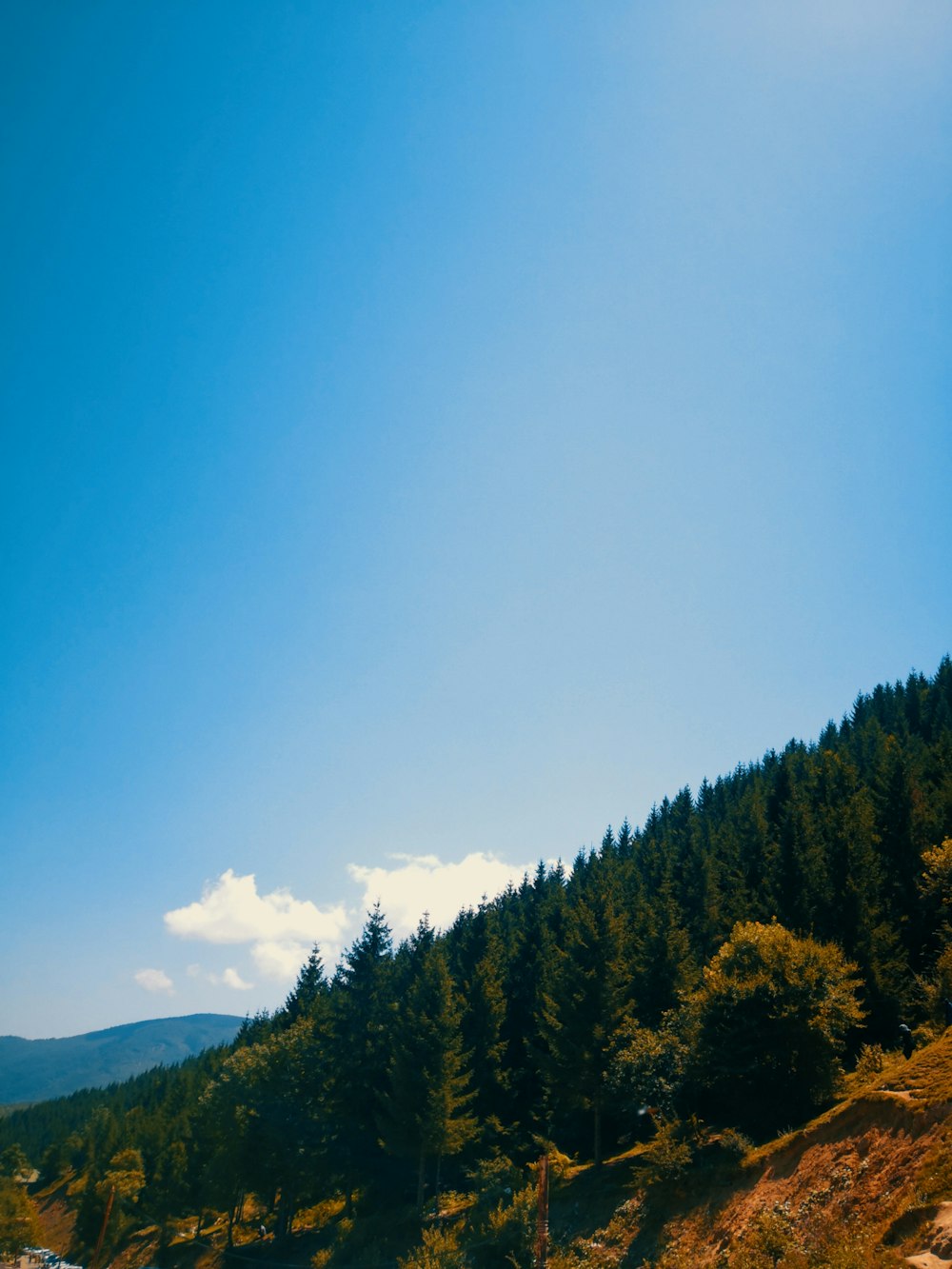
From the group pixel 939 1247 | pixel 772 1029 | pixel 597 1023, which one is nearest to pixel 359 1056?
pixel 597 1023

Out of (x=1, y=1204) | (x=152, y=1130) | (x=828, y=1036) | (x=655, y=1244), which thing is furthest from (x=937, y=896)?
(x=1, y=1204)

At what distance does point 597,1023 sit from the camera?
33.5 meters

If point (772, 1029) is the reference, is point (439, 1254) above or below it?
below

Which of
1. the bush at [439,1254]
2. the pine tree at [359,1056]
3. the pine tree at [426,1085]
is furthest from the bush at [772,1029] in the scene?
the pine tree at [359,1056]

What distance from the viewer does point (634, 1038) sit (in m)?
31.0

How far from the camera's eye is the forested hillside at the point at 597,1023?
27.0 metres

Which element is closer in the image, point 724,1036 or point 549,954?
point 724,1036

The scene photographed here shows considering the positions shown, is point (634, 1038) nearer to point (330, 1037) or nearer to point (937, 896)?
point (330, 1037)

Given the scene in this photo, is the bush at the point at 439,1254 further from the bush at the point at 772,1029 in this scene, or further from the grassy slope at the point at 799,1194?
the bush at the point at 772,1029

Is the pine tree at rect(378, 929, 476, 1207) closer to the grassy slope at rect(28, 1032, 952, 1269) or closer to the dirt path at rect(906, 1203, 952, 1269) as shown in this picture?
the grassy slope at rect(28, 1032, 952, 1269)

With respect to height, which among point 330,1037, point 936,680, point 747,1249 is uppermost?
point 936,680

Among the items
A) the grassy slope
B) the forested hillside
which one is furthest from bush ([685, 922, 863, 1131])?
the grassy slope

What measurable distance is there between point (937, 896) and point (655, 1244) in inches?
1128

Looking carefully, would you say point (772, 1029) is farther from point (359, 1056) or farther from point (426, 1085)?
point (359, 1056)
